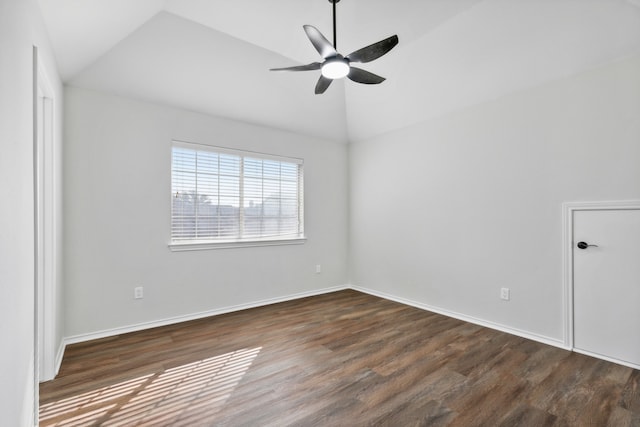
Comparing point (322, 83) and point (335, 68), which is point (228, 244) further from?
point (335, 68)

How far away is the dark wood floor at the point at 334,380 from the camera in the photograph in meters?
1.90

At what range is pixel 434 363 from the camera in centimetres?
256

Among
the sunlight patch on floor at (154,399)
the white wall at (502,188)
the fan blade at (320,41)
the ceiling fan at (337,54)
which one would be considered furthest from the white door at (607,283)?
the sunlight patch on floor at (154,399)

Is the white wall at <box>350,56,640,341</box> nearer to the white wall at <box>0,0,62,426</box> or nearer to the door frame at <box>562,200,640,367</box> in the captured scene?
the door frame at <box>562,200,640,367</box>

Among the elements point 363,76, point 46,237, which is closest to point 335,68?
point 363,76

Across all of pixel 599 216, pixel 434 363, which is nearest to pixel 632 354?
pixel 599 216

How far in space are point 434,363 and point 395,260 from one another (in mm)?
2022

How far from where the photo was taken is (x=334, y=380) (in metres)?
2.31

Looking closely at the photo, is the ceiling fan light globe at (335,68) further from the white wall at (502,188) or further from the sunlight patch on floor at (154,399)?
the sunlight patch on floor at (154,399)

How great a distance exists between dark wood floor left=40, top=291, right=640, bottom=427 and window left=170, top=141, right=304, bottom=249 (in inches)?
45.1

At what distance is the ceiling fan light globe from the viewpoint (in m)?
2.28

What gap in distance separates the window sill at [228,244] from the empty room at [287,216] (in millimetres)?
40

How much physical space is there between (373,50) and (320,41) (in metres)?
0.40

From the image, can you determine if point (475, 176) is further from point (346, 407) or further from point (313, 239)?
point (346, 407)
